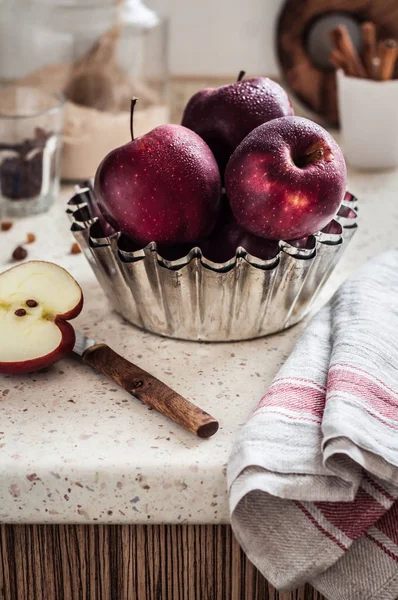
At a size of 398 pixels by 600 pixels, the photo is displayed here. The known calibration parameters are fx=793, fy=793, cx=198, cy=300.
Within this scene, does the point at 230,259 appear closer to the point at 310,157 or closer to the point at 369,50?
the point at 310,157

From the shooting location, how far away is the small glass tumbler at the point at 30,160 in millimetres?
1048

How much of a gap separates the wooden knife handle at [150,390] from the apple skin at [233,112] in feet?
0.71

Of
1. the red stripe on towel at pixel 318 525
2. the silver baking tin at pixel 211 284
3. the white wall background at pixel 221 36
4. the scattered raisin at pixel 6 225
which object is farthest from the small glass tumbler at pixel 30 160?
the red stripe on towel at pixel 318 525

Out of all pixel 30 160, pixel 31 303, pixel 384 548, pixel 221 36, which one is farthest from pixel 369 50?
pixel 384 548

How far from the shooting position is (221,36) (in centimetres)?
144

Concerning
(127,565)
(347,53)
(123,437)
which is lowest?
(127,565)

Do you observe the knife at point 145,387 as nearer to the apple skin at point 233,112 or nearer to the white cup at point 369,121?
the apple skin at point 233,112

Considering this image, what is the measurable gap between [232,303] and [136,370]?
10 centimetres

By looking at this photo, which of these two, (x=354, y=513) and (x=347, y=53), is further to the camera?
(x=347, y=53)

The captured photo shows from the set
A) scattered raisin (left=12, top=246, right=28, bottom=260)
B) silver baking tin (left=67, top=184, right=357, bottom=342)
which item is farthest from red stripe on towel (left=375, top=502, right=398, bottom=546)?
scattered raisin (left=12, top=246, right=28, bottom=260)

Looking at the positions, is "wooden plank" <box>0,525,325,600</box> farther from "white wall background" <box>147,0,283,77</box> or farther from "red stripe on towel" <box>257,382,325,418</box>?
"white wall background" <box>147,0,283,77</box>

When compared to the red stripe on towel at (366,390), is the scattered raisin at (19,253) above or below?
below

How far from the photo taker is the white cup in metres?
1.16

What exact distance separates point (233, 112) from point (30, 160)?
0.41 metres
